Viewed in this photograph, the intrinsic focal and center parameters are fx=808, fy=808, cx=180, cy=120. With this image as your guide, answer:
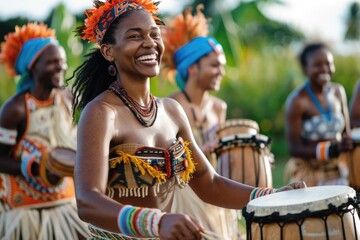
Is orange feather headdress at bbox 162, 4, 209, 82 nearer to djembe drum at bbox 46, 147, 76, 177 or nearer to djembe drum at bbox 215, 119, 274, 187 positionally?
djembe drum at bbox 215, 119, 274, 187

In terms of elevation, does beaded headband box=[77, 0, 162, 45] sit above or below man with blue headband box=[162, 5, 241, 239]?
below

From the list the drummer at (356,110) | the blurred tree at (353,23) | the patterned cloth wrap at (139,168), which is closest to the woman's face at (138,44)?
the patterned cloth wrap at (139,168)

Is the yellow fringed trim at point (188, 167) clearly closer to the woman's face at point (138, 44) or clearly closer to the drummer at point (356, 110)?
the woman's face at point (138, 44)

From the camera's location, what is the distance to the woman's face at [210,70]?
707cm

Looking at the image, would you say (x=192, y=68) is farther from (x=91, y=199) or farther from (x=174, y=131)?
(x=91, y=199)

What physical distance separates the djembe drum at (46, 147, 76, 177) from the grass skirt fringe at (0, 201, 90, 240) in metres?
0.72

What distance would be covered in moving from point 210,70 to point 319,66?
5.38 feet

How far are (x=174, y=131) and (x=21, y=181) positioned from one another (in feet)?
8.75

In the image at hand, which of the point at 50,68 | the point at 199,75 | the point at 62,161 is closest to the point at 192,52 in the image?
the point at 199,75

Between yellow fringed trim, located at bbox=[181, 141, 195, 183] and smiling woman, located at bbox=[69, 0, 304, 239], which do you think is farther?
yellow fringed trim, located at bbox=[181, 141, 195, 183]

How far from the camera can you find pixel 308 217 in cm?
329

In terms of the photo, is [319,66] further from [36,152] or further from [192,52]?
[36,152]

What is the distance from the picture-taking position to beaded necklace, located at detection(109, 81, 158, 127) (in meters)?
3.65

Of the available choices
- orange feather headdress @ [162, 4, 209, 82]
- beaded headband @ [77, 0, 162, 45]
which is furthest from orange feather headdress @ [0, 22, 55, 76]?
beaded headband @ [77, 0, 162, 45]
